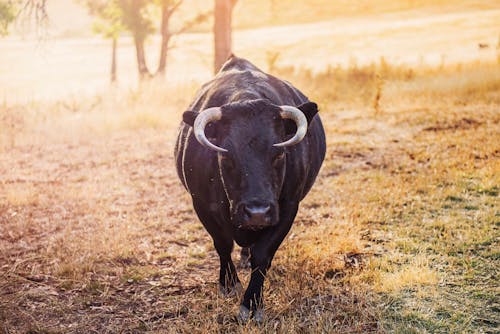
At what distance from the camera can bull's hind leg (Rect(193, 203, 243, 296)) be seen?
4.86 m

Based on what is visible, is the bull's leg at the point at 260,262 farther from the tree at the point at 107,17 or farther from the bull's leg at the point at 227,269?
the tree at the point at 107,17

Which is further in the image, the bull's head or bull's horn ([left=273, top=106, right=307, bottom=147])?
bull's horn ([left=273, top=106, right=307, bottom=147])

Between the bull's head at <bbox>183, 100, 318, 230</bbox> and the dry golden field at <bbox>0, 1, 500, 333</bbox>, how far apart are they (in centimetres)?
90

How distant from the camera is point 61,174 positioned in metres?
9.80

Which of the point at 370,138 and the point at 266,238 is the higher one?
the point at 266,238

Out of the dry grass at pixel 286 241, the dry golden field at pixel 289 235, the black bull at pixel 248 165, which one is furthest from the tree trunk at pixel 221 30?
the black bull at pixel 248 165

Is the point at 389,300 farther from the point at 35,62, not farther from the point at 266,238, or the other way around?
the point at 35,62

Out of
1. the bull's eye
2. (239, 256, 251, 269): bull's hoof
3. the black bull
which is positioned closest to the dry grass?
(239, 256, 251, 269): bull's hoof

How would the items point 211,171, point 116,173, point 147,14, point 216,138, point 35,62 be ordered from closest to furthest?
point 216,138
point 211,171
point 116,173
point 147,14
point 35,62

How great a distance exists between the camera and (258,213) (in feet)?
Result: 12.4

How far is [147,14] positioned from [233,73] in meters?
20.0

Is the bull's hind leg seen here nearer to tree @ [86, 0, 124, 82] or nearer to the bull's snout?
the bull's snout

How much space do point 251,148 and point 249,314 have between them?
1.29 m

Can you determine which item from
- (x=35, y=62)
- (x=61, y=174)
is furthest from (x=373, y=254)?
(x=35, y=62)
